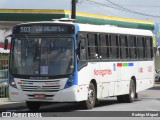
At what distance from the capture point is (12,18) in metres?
41.0

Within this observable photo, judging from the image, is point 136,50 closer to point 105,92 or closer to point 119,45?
point 119,45

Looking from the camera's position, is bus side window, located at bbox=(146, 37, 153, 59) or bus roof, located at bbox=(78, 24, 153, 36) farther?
bus side window, located at bbox=(146, 37, 153, 59)

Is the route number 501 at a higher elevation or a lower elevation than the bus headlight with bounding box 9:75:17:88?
higher

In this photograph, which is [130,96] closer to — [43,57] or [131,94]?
[131,94]

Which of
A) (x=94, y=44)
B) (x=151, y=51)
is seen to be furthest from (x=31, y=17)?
(x=94, y=44)

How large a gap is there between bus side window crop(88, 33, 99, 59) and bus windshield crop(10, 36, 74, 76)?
1460mm

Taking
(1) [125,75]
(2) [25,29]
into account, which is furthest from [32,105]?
Answer: (1) [125,75]

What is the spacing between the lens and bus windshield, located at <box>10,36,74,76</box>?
18.5 meters

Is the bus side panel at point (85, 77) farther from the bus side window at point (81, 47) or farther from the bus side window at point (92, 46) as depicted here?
the bus side window at point (81, 47)

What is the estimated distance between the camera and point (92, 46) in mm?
20281

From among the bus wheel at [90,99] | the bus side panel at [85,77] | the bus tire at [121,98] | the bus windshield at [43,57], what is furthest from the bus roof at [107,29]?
the bus tire at [121,98]

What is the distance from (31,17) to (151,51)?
15.3 meters

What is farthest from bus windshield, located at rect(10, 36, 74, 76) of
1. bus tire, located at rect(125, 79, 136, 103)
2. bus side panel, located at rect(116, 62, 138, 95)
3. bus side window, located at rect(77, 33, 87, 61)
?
bus tire, located at rect(125, 79, 136, 103)

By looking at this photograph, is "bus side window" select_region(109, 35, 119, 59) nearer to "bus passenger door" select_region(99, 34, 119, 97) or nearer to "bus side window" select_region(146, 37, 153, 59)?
"bus passenger door" select_region(99, 34, 119, 97)
